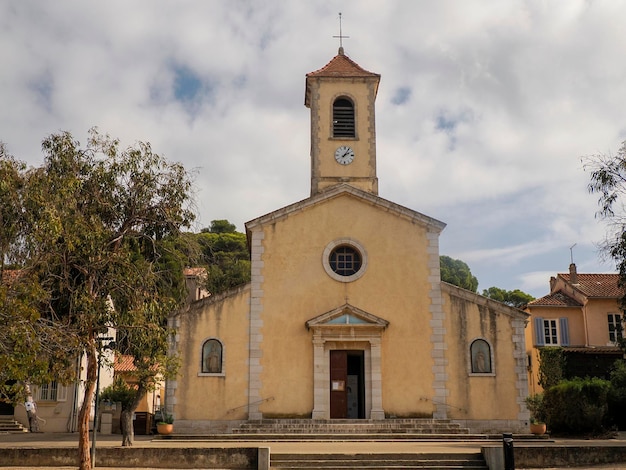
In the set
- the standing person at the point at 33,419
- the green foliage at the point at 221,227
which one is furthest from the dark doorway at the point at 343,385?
the green foliage at the point at 221,227

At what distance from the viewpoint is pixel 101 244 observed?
15.8 m

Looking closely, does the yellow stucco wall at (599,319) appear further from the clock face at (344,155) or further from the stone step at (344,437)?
the clock face at (344,155)

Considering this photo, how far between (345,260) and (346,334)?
2.66 meters

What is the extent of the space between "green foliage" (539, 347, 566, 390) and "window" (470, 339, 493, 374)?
8362 mm

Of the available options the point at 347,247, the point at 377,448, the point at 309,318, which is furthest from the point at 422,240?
the point at 377,448

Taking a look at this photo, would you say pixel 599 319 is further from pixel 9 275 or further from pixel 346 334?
pixel 9 275

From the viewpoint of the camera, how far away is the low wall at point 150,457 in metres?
15.7

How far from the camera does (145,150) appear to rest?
1717cm

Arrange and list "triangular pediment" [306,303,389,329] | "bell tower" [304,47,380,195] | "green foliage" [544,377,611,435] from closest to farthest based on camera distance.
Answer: "triangular pediment" [306,303,389,329], "green foliage" [544,377,611,435], "bell tower" [304,47,380,195]

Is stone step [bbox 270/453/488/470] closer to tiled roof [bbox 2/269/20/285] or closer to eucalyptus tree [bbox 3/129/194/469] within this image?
eucalyptus tree [bbox 3/129/194/469]

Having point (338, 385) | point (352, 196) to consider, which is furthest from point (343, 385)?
point (352, 196)

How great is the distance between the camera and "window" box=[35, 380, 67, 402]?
28.9 m

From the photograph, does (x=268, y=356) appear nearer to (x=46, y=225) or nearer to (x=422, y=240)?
(x=422, y=240)

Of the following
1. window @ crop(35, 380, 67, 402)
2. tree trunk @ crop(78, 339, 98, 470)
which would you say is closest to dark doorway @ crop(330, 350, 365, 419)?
tree trunk @ crop(78, 339, 98, 470)
